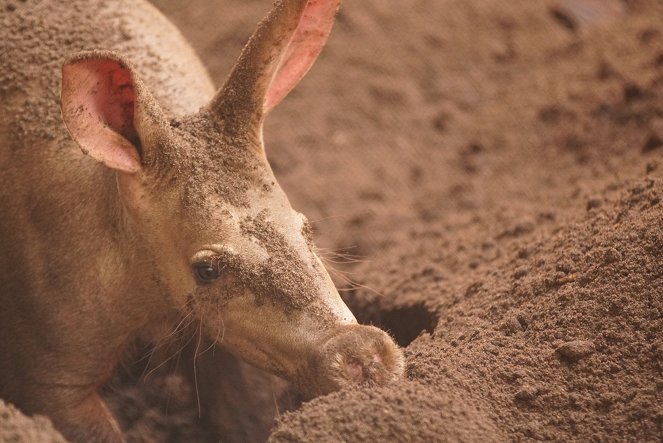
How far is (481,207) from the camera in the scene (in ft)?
18.5

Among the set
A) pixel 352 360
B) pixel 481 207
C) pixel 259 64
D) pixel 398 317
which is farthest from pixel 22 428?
pixel 481 207

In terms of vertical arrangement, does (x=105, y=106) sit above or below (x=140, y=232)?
above

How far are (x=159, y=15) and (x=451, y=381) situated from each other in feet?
8.15

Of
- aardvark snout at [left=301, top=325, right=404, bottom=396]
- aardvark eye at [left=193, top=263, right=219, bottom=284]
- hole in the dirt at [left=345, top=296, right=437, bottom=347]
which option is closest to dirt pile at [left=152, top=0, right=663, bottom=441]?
hole in the dirt at [left=345, top=296, right=437, bottom=347]

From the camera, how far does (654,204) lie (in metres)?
3.71

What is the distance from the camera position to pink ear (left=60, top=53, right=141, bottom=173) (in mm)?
3281

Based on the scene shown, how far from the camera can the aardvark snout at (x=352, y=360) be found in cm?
301

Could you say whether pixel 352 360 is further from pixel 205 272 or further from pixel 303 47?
pixel 303 47

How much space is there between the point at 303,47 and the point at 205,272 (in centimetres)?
110

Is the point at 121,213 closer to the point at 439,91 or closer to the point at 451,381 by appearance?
the point at 451,381

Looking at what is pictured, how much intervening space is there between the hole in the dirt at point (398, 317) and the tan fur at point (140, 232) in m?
0.90

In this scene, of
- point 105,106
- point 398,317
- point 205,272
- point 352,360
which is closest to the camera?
point 352,360

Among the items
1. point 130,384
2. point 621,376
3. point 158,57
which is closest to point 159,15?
point 158,57

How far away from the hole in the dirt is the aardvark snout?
93 centimetres
